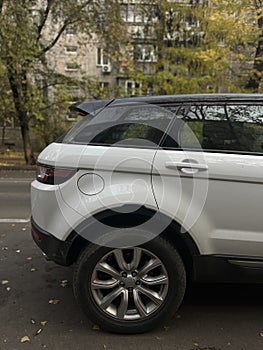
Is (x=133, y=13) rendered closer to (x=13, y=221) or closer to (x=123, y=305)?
(x=13, y=221)

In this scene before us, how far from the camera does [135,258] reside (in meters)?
2.50

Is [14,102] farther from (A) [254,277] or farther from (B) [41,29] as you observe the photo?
(A) [254,277]

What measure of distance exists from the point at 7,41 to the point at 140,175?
32.6 ft

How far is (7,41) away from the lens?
10492mm

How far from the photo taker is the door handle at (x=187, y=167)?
245 cm

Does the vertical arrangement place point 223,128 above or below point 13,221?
above

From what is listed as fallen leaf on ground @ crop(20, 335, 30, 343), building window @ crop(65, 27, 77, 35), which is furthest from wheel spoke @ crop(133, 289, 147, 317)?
building window @ crop(65, 27, 77, 35)

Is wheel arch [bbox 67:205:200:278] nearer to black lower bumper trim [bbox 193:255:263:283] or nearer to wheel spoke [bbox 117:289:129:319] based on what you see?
black lower bumper trim [bbox 193:255:263:283]

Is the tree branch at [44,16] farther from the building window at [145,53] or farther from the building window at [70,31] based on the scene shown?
the building window at [145,53]

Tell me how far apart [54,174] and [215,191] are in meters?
1.25

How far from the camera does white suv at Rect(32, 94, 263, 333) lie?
2.46 meters

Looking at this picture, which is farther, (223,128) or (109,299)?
(223,128)

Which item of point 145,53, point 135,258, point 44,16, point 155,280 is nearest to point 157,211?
point 135,258

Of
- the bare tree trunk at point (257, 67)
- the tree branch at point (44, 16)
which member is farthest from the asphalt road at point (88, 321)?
the tree branch at point (44, 16)
